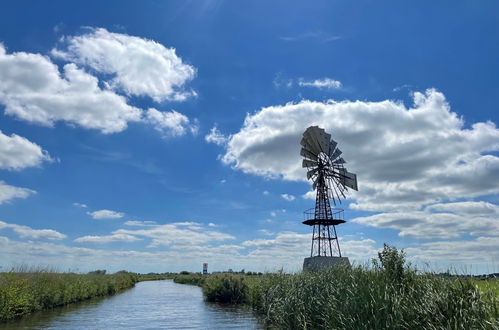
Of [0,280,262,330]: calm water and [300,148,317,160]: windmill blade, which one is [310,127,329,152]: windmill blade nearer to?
[300,148,317,160]: windmill blade

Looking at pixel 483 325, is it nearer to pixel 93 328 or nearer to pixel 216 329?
pixel 216 329

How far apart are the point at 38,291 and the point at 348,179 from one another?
31.2 metres

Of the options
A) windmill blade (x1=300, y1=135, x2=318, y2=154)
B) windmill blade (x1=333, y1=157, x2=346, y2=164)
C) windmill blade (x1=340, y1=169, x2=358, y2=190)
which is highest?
windmill blade (x1=300, y1=135, x2=318, y2=154)

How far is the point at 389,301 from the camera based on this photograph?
43.5 feet

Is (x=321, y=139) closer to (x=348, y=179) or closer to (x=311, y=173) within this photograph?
(x=311, y=173)

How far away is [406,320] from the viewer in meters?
12.3

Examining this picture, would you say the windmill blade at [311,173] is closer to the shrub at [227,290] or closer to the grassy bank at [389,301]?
the shrub at [227,290]

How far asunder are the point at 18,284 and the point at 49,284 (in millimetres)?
9382

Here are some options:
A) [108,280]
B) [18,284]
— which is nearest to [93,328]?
[18,284]

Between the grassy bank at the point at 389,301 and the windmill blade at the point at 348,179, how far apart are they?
17.2 m

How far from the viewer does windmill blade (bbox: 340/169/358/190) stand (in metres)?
39.3

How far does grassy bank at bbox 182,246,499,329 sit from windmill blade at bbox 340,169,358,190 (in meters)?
17.2

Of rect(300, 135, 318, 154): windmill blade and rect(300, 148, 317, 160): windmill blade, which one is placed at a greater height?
rect(300, 135, 318, 154): windmill blade

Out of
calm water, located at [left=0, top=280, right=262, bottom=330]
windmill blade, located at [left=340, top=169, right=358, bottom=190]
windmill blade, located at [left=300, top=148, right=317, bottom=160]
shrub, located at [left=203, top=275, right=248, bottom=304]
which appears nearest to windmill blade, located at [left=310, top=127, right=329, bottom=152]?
windmill blade, located at [left=300, top=148, right=317, bottom=160]
